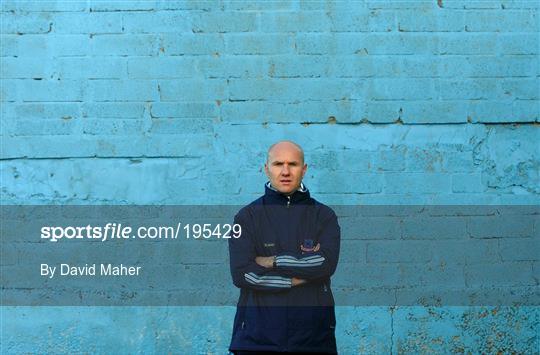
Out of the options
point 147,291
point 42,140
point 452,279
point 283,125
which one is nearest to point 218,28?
point 283,125

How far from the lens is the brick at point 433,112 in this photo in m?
6.55

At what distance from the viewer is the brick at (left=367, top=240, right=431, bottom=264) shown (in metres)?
6.56

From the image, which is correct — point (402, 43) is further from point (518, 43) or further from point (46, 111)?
point (46, 111)

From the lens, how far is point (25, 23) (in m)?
6.56

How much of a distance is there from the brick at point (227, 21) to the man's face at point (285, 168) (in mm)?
1620

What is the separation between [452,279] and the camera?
657 centimetres

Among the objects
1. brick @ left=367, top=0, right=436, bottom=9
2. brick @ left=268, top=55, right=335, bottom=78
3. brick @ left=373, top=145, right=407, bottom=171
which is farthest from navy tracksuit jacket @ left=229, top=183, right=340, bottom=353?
brick @ left=367, top=0, right=436, bottom=9

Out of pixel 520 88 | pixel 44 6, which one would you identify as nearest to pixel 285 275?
pixel 520 88

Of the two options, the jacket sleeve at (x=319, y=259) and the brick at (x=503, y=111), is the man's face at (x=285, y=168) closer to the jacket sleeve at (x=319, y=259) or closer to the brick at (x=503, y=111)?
the jacket sleeve at (x=319, y=259)

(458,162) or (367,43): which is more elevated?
(367,43)

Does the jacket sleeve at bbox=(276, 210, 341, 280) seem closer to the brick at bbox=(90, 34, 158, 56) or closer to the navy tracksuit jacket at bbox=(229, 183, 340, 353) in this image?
the navy tracksuit jacket at bbox=(229, 183, 340, 353)

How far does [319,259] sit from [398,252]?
1.72 m

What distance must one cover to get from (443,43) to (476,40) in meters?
0.23

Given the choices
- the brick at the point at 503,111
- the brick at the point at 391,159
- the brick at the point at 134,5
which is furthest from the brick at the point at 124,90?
the brick at the point at 503,111
